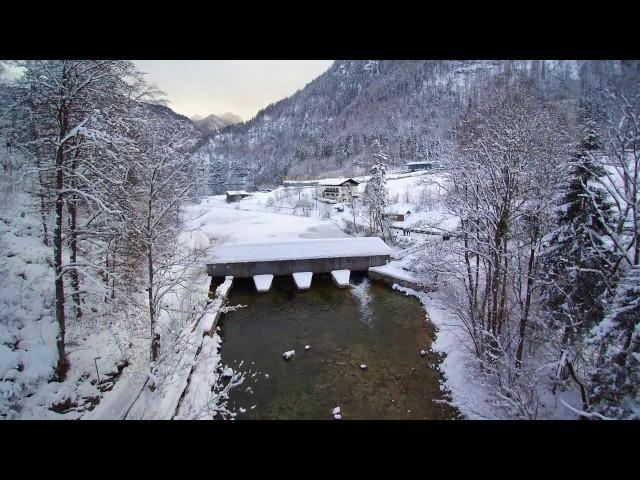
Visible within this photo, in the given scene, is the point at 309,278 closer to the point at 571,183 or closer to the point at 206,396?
the point at 206,396

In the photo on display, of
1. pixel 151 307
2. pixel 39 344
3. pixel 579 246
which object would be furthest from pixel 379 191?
pixel 39 344

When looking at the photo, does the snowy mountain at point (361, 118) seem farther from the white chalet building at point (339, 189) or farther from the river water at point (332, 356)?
the river water at point (332, 356)

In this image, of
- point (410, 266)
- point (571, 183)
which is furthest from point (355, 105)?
point (571, 183)

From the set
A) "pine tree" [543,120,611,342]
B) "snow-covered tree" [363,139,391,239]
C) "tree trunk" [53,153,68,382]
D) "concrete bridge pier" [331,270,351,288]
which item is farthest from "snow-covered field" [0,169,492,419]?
"snow-covered tree" [363,139,391,239]

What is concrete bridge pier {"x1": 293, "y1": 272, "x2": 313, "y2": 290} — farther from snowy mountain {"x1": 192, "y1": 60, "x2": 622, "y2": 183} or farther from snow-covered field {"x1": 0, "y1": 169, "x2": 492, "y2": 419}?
snowy mountain {"x1": 192, "y1": 60, "x2": 622, "y2": 183}

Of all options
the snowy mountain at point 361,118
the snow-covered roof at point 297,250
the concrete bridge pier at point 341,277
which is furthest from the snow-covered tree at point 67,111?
the snowy mountain at point 361,118
